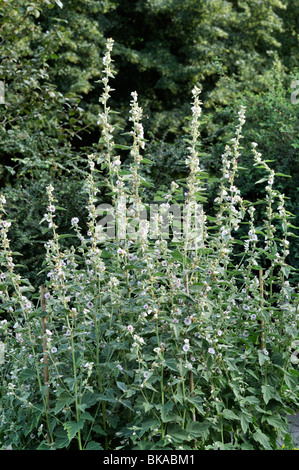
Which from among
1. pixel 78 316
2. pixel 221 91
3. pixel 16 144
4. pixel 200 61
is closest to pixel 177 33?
pixel 200 61

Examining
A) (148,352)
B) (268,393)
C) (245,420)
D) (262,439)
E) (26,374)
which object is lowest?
(262,439)

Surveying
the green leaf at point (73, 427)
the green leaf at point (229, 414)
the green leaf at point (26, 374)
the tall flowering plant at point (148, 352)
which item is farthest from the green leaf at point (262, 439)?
the green leaf at point (26, 374)

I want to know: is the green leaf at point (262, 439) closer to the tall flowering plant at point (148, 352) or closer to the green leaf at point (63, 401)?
the tall flowering plant at point (148, 352)

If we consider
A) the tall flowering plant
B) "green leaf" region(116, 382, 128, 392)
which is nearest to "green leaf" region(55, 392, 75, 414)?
the tall flowering plant

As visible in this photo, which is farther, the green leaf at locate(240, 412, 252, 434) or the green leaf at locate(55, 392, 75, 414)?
the green leaf at locate(240, 412, 252, 434)

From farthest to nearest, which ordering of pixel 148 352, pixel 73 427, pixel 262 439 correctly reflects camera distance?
pixel 262 439 → pixel 148 352 → pixel 73 427

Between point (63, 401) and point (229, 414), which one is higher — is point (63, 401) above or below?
above

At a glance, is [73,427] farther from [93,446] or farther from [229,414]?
[229,414]

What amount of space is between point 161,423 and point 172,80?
13.0 meters

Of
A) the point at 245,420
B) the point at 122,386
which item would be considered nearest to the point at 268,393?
the point at 245,420

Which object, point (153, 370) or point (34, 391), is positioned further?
point (34, 391)

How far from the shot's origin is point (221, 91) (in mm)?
14328

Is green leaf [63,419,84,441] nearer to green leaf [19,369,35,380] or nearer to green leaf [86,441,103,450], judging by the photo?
green leaf [86,441,103,450]
